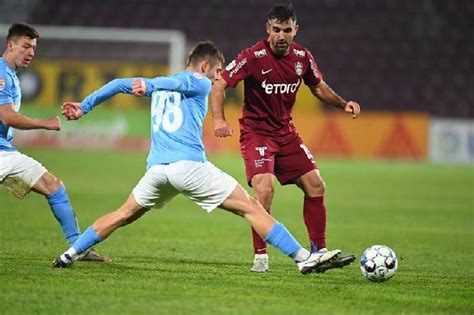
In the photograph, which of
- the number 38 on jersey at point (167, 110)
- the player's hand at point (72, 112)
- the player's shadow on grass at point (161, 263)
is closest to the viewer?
the player's hand at point (72, 112)

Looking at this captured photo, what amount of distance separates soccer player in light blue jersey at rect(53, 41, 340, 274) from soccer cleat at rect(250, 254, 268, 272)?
75 centimetres

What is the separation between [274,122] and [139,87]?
2012mm

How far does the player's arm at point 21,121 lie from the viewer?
7.81 meters

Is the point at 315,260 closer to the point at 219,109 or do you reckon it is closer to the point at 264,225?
the point at 264,225

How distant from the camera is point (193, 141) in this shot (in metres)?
7.79

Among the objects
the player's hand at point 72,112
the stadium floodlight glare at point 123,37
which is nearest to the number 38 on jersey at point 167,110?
the player's hand at point 72,112

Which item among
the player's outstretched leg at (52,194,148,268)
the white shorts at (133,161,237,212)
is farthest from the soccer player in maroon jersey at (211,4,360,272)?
the player's outstretched leg at (52,194,148,268)

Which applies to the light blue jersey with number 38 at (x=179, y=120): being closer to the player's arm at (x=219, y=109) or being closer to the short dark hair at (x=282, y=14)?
the player's arm at (x=219, y=109)

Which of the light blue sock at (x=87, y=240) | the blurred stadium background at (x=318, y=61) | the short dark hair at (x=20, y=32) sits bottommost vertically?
the light blue sock at (x=87, y=240)

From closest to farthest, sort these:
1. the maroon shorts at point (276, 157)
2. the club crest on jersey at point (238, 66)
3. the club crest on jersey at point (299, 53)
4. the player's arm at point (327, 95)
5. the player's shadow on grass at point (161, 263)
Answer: the player's shadow on grass at point (161, 263) < the club crest on jersey at point (238, 66) < the maroon shorts at point (276, 157) < the club crest on jersey at point (299, 53) < the player's arm at point (327, 95)

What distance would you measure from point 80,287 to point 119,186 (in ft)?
37.3

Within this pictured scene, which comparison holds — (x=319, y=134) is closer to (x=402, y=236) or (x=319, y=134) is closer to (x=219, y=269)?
(x=402, y=236)

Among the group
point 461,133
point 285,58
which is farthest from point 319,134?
point 285,58

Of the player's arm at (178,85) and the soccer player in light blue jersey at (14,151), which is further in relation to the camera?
the soccer player in light blue jersey at (14,151)
